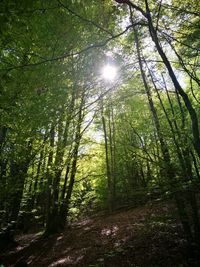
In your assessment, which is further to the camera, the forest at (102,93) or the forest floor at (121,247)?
the forest floor at (121,247)

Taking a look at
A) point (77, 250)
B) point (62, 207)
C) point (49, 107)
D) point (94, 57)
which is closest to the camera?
point (49, 107)

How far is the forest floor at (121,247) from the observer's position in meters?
5.38

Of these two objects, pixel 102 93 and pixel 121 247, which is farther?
pixel 121 247

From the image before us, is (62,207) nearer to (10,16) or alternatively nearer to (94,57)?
(94,57)

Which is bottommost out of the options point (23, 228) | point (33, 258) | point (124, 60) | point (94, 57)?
point (33, 258)

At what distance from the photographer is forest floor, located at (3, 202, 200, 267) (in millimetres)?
5383

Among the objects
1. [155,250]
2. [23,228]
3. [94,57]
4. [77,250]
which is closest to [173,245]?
[155,250]

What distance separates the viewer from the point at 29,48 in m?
4.84

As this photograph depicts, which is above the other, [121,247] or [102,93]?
[102,93]

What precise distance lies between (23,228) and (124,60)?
14242 millimetres

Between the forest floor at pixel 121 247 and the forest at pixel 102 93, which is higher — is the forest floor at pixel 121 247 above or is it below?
below

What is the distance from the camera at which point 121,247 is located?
23.0 ft

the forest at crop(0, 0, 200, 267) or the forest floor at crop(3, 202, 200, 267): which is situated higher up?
the forest at crop(0, 0, 200, 267)

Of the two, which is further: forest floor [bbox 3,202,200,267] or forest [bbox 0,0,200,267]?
forest floor [bbox 3,202,200,267]
